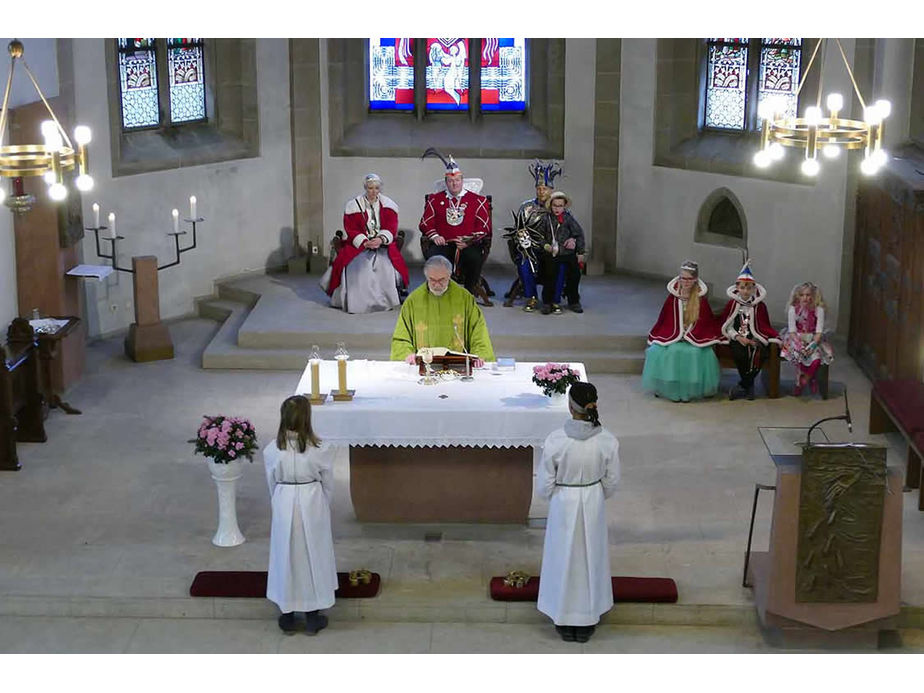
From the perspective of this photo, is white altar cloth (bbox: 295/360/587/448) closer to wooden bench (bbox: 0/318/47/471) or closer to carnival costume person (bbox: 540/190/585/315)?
wooden bench (bbox: 0/318/47/471)

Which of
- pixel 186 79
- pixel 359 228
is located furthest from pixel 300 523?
pixel 186 79

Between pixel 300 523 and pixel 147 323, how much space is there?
6.25 metres

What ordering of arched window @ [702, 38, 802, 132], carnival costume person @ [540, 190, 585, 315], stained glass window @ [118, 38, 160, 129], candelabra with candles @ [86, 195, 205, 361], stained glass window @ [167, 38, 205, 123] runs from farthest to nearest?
stained glass window @ [167, 38, 205, 123] → arched window @ [702, 38, 802, 132] → stained glass window @ [118, 38, 160, 129] → carnival costume person @ [540, 190, 585, 315] → candelabra with candles @ [86, 195, 205, 361]

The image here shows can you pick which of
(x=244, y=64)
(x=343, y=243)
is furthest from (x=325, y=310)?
(x=244, y=64)

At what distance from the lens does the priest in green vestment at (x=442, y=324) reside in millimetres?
11031

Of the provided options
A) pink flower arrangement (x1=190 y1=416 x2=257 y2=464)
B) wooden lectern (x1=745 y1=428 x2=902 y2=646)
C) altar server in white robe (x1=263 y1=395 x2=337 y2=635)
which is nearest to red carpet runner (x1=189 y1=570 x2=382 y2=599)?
altar server in white robe (x1=263 y1=395 x2=337 y2=635)

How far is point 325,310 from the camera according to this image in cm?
1553

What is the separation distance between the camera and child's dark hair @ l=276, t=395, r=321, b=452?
866cm

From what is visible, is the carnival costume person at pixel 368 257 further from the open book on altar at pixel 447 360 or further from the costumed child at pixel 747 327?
the open book on altar at pixel 447 360

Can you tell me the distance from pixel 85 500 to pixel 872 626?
5624 mm

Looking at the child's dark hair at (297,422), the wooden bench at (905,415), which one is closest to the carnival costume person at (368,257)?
the wooden bench at (905,415)

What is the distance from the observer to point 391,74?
17.4 metres

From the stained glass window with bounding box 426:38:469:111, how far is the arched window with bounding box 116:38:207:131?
257cm

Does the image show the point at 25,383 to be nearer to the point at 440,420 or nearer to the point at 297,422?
the point at 440,420
